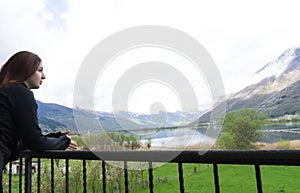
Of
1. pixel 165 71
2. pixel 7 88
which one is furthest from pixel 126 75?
pixel 7 88

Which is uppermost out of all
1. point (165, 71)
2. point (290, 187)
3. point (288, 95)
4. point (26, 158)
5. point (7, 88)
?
point (288, 95)

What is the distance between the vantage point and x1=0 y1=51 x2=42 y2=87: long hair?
4.00 feet

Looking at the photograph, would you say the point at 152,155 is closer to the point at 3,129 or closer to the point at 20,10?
the point at 3,129

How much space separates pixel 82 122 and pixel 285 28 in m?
66.6

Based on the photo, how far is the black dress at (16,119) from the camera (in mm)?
1088

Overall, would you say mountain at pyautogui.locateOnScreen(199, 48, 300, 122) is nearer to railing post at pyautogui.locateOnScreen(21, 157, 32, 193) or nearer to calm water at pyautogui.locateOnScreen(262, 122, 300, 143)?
calm water at pyautogui.locateOnScreen(262, 122, 300, 143)

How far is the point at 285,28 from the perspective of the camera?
5906cm

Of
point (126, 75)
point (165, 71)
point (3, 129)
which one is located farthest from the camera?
point (165, 71)

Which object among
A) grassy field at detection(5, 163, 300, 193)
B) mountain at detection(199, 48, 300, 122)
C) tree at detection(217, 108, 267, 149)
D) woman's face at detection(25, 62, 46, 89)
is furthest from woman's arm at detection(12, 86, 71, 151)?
mountain at detection(199, 48, 300, 122)

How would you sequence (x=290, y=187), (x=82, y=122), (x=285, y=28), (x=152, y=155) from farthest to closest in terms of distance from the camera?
(x=285, y=28) < (x=290, y=187) < (x=82, y=122) < (x=152, y=155)

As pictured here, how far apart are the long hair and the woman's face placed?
1 centimetres

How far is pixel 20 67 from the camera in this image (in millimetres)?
1233

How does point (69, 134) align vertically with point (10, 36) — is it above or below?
below

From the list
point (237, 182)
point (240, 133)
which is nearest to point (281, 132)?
point (240, 133)
